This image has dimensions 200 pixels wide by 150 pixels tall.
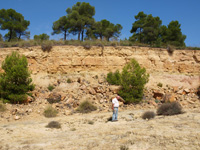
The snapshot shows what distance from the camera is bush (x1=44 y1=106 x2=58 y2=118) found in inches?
463

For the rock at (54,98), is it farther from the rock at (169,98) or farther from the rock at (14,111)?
the rock at (169,98)

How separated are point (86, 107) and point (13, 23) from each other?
57.4 ft

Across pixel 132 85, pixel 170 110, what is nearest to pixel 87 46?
pixel 132 85

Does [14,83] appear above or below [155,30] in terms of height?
below

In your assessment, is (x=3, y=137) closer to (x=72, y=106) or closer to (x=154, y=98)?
(x=72, y=106)

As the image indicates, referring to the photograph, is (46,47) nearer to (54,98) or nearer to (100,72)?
(100,72)

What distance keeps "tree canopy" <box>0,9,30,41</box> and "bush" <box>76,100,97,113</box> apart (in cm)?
1621

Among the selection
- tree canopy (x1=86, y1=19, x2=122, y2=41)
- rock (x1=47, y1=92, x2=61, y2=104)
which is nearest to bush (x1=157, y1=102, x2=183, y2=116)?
rock (x1=47, y1=92, x2=61, y2=104)

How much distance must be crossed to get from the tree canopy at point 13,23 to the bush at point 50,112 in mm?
15588

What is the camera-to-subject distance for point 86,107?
13.1m

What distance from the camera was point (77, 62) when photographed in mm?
18281

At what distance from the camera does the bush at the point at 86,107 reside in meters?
12.9

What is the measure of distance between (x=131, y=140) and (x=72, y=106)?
850cm

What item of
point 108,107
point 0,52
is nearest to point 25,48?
point 0,52
